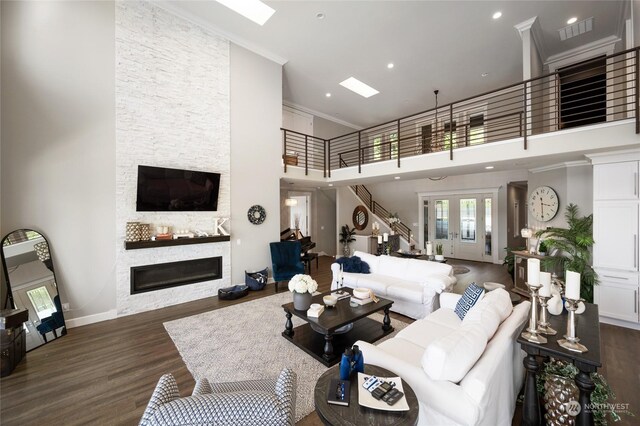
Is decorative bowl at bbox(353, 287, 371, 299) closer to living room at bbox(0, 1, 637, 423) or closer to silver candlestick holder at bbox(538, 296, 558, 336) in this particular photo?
silver candlestick holder at bbox(538, 296, 558, 336)

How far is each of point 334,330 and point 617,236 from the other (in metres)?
4.64

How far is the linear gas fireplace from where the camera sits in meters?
4.52

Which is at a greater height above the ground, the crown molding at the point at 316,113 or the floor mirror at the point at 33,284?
the crown molding at the point at 316,113

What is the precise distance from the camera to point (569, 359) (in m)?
1.74

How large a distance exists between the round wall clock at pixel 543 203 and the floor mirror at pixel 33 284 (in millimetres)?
9045

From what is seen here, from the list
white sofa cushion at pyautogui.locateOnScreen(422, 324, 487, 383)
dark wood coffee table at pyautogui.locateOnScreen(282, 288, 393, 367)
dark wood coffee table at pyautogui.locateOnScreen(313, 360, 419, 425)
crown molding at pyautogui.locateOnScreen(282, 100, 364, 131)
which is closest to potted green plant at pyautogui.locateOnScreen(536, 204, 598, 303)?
dark wood coffee table at pyautogui.locateOnScreen(282, 288, 393, 367)

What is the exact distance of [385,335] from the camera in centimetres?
348

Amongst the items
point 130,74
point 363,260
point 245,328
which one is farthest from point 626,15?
point 130,74

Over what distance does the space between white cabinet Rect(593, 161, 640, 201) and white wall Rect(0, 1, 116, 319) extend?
7.89m

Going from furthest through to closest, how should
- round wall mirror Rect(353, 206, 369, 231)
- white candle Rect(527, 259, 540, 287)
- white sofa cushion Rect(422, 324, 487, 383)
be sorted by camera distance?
round wall mirror Rect(353, 206, 369, 231) < white candle Rect(527, 259, 540, 287) < white sofa cushion Rect(422, 324, 487, 383)

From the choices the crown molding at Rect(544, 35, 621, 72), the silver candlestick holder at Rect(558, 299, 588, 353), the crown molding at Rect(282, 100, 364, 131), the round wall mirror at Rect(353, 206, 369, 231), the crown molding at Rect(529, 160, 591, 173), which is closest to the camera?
the silver candlestick holder at Rect(558, 299, 588, 353)

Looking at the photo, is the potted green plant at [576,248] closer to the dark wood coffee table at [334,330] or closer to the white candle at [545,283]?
the white candle at [545,283]

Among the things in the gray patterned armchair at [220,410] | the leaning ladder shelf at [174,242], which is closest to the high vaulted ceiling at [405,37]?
the leaning ladder shelf at [174,242]

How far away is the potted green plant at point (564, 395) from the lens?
189 centimetres
